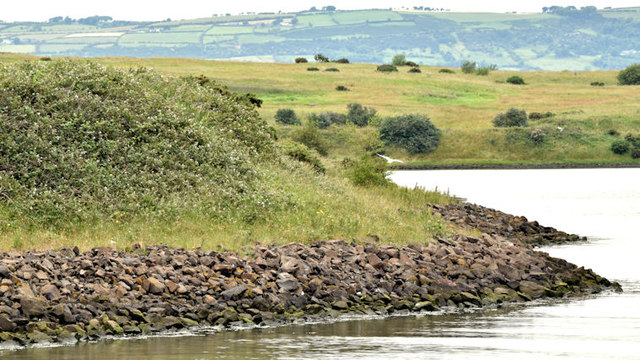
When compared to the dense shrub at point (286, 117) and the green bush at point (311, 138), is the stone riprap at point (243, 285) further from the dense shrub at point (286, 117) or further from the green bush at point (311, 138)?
the dense shrub at point (286, 117)

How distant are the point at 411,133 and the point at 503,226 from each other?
7513cm

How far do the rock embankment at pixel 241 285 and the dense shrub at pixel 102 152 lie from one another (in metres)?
4.93

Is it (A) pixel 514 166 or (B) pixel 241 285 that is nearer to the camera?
(B) pixel 241 285

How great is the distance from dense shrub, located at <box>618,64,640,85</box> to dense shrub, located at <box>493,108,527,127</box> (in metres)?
47.9

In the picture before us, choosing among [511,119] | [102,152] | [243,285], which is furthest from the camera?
[511,119]

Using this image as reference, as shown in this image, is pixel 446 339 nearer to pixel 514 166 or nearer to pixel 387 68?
pixel 514 166

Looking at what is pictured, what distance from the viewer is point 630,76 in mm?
163750

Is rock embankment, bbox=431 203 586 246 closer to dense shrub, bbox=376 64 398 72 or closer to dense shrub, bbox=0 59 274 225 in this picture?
dense shrub, bbox=0 59 274 225

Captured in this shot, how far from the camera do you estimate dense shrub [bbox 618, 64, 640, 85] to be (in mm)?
162625

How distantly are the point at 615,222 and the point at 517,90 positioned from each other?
4228 inches

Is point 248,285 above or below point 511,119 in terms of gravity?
above

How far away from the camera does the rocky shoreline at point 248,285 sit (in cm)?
1850

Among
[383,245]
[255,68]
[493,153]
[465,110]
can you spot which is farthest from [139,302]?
[255,68]

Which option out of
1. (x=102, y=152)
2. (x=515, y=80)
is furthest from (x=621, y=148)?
(x=102, y=152)
